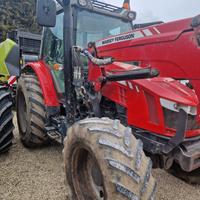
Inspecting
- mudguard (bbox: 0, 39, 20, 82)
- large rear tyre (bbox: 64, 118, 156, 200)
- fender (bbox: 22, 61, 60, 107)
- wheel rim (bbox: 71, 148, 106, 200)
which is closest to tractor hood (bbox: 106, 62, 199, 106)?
large rear tyre (bbox: 64, 118, 156, 200)

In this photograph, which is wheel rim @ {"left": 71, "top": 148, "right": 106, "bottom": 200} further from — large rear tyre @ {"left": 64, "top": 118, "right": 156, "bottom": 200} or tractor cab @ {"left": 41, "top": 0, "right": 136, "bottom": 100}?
tractor cab @ {"left": 41, "top": 0, "right": 136, "bottom": 100}

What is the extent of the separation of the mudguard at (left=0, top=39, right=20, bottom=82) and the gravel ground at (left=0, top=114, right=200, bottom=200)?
129 inches

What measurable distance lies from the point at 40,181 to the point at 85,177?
82 centimetres

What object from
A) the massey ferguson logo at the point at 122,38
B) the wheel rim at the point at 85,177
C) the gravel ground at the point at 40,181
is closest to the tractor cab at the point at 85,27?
the massey ferguson logo at the point at 122,38

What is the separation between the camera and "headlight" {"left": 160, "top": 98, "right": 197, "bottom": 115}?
2.23 metres

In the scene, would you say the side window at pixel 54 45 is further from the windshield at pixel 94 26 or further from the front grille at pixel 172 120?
the front grille at pixel 172 120

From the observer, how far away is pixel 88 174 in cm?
257

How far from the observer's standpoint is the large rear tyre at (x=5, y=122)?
3.80 m

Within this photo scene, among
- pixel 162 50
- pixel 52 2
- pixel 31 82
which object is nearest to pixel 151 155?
pixel 162 50

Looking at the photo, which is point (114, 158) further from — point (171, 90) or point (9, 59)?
point (9, 59)

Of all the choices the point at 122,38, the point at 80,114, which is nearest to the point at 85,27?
the point at 122,38

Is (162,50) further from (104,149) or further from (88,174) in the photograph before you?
(88,174)

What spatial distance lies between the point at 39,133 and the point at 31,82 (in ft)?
2.45

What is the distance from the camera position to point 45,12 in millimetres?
2664
